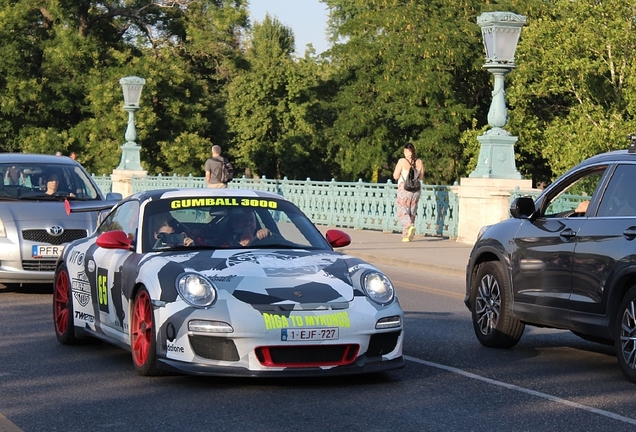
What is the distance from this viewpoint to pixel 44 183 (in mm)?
15742

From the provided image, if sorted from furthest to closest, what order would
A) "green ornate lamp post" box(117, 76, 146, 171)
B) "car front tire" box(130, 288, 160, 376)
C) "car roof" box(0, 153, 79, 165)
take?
"green ornate lamp post" box(117, 76, 146, 171)
"car roof" box(0, 153, 79, 165)
"car front tire" box(130, 288, 160, 376)

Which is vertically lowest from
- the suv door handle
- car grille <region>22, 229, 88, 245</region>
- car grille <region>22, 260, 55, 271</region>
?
car grille <region>22, 260, 55, 271</region>

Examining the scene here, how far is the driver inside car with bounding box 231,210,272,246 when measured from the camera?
932 cm

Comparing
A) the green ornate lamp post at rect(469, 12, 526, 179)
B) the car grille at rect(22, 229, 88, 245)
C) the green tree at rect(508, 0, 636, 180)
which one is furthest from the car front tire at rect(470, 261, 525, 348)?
the green tree at rect(508, 0, 636, 180)

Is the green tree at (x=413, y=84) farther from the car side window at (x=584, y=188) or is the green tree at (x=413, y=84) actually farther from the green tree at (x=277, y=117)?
the car side window at (x=584, y=188)

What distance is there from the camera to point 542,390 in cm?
834

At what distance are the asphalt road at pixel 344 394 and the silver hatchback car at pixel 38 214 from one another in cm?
353

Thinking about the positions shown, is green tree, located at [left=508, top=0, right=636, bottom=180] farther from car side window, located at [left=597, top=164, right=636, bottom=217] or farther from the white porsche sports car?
the white porsche sports car

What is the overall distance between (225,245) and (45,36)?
2420 inches

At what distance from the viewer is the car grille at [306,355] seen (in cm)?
805

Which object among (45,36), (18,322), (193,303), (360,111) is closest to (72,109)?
(45,36)

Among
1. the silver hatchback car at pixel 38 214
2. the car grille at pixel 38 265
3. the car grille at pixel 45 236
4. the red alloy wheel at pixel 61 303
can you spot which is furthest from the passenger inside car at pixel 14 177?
the red alloy wheel at pixel 61 303

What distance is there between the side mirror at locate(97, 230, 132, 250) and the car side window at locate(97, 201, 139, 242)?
92 mm

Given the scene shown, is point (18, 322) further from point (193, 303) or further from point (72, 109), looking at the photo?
→ point (72, 109)
